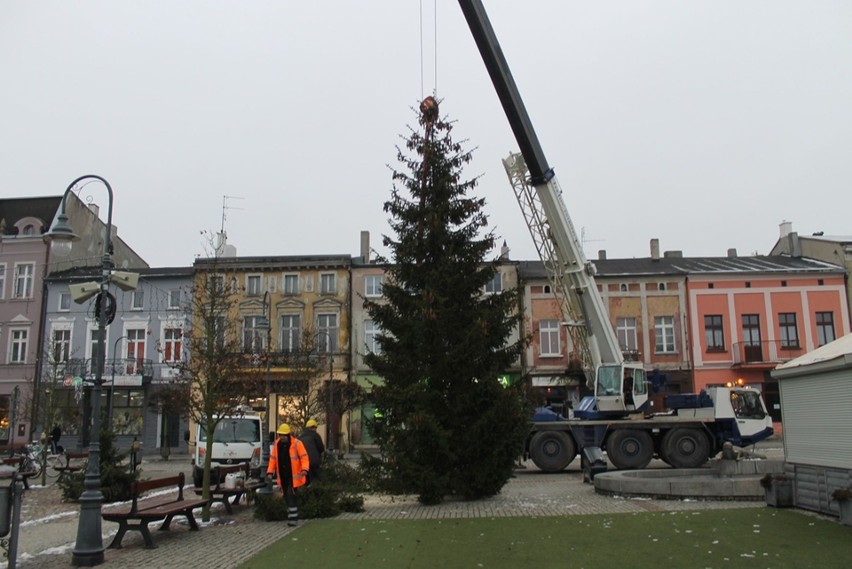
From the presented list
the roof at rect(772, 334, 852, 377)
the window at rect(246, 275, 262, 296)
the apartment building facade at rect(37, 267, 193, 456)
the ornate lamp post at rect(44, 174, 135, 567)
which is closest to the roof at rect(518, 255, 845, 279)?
the window at rect(246, 275, 262, 296)

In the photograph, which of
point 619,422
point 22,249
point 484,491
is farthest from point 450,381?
point 22,249

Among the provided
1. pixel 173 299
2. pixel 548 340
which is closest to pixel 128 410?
pixel 173 299

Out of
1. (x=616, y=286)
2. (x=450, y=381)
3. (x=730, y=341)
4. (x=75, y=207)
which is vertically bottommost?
(x=450, y=381)

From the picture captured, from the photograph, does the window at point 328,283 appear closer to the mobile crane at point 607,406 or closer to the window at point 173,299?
the window at point 173,299

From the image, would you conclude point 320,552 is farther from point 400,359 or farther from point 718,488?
point 718,488

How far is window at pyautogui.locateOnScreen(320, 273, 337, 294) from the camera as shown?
4384cm

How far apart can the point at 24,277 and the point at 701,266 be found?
38.5 m

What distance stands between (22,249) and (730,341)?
39.8m

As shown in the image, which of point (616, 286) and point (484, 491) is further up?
point (616, 286)

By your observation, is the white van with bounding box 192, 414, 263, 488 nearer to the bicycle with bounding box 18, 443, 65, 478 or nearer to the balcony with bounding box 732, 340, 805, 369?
the bicycle with bounding box 18, 443, 65, 478

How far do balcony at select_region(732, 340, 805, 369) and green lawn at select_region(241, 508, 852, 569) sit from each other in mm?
30245

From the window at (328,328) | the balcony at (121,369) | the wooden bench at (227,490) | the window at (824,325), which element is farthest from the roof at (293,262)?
the wooden bench at (227,490)

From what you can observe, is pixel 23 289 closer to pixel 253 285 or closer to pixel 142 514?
pixel 253 285

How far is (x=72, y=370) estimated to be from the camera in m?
43.2
